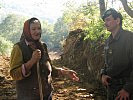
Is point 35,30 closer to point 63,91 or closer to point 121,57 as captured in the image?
point 121,57

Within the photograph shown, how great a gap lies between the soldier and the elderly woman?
105cm

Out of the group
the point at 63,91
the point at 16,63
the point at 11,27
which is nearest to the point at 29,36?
the point at 16,63

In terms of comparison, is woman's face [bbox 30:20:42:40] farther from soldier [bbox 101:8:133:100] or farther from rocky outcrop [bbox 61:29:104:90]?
rocky outcrop [bbox 61:29:104:90]

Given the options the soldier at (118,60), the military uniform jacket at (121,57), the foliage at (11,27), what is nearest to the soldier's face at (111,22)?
the soldier at (118,60)

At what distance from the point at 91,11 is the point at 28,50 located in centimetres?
1266

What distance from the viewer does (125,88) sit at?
164 inches

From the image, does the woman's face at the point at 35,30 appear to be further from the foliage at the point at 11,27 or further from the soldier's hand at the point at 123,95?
the foliage at the point at 11,27

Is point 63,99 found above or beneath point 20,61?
beneath

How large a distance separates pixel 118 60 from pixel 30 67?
4.64 feet

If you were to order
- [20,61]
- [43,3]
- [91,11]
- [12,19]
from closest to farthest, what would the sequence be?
[20,61] → [91,11] → [43,3] → [12,19]

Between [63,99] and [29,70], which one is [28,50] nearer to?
[29,70]

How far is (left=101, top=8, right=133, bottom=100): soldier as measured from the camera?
4266 millimetres

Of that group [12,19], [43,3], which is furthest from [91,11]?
[12,19]

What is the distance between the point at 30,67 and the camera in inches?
155
